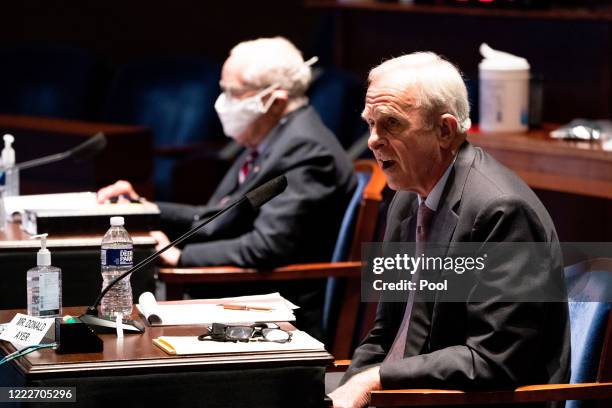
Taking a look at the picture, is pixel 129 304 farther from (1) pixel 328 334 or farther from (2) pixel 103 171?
(2) pixel 103 171

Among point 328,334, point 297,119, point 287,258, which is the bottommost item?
point 328,334

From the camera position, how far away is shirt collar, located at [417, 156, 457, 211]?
268 cm

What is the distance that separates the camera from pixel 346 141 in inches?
225

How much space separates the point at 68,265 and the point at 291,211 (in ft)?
2.31

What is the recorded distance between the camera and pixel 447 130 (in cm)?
265

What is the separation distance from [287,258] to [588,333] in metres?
1.19

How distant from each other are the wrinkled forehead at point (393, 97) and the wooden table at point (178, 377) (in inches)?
23.5

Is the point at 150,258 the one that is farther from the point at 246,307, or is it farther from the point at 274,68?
the point at 274,68

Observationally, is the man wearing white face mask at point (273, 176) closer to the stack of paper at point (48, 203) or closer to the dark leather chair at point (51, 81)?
the stack of paper at point (48, 203)

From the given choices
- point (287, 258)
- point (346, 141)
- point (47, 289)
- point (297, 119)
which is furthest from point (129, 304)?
point (346, 141)

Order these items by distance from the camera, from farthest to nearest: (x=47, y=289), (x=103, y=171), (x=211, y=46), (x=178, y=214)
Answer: (x=211, y=46) → (x=103, y=171) → (x=178, y=214) → (x=47, y=289)

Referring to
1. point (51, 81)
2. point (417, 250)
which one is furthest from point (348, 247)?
point (51, 81)

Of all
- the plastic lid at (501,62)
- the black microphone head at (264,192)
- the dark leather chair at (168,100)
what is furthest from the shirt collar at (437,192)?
the dark leather chair at (168,100)

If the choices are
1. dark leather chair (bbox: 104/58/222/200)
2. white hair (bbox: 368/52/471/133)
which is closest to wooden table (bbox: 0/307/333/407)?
white hair (bbox: 368/52/471/133)
